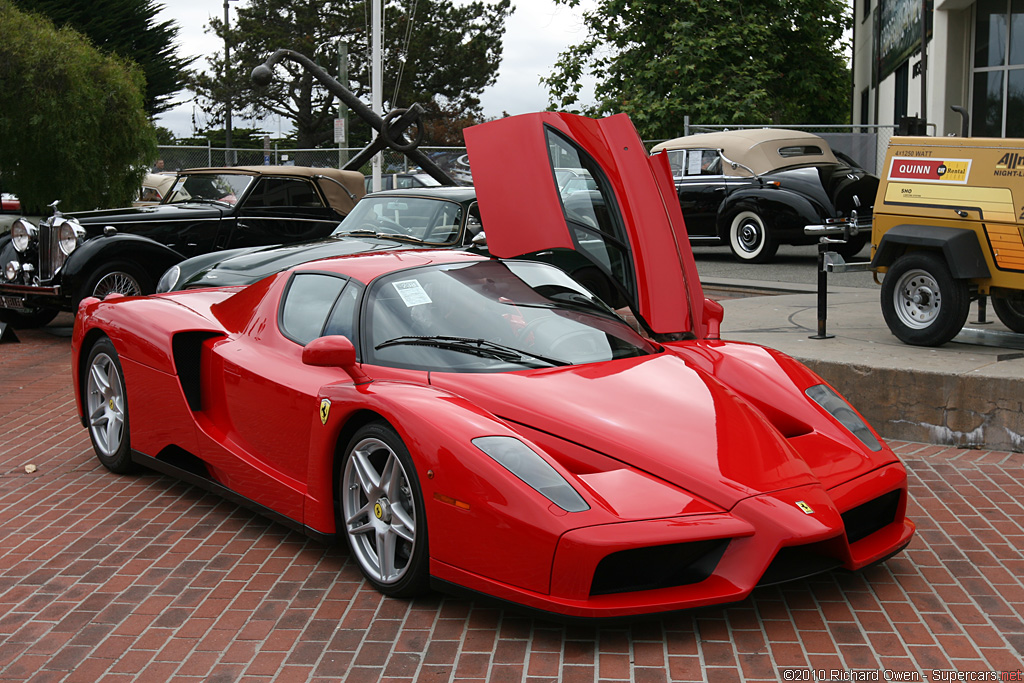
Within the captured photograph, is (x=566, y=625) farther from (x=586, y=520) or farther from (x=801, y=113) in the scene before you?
(x=801, y=113)

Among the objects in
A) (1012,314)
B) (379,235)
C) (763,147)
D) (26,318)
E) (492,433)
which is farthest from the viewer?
(763,147)

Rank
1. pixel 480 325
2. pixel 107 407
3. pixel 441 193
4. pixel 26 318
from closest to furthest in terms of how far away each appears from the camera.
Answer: pixel 480 325, pixel 107 407, pixel 441 193, pixel 26 318

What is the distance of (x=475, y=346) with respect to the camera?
3961 millimetres

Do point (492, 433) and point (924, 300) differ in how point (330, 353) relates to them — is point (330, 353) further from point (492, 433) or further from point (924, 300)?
point (924, 300)

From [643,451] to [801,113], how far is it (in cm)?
3512

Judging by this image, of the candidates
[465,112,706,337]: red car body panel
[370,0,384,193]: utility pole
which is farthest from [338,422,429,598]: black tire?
[370,0,384,193]: utility pole

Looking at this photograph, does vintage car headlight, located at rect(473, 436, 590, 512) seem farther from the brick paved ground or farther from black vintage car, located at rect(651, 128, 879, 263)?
black vintage car, located at rect(651, 128, 879, 263)

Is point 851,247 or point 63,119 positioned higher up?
point 63,119

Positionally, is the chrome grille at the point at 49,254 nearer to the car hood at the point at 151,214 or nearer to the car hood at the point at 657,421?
the car hood at the point at 151,214

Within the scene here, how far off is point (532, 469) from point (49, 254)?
7.97m

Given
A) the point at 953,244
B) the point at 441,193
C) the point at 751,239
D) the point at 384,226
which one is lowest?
the point at 751,239

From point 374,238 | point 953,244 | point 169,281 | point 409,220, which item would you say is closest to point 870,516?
point 953,244

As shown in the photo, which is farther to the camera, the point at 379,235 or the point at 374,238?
the point at 379,235

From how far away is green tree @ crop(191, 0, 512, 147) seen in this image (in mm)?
49031
